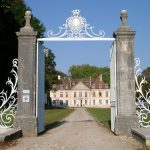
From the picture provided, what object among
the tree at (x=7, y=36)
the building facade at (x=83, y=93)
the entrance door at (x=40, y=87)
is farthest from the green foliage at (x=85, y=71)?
the entrance door at (x=40, y=87)

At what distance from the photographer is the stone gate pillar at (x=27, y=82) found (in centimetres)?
1431

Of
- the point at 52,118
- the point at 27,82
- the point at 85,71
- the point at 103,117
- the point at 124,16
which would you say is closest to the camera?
the point at 27,82

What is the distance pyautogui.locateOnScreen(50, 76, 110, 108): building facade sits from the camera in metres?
113

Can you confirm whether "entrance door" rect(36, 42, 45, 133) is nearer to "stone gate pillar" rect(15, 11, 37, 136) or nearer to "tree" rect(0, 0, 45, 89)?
"stone gate pillar" rect(15, 11, 37, 136)

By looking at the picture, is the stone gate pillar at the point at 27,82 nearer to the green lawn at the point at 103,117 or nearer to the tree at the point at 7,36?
the green lawn at the point at 103,117

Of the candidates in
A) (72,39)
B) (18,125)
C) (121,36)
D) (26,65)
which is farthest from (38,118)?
(121,36)

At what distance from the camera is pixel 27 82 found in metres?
14.6

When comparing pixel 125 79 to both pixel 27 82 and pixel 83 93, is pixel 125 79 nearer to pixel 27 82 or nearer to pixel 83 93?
pixel 27 82

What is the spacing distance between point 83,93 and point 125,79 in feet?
327

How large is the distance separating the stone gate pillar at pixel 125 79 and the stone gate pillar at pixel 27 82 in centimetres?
306

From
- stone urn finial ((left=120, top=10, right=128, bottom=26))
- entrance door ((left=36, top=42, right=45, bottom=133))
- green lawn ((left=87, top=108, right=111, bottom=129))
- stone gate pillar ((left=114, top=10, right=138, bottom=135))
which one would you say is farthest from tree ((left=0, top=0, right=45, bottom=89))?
stone gate pillar ((left=114, top=10, right=138, bottom=135))

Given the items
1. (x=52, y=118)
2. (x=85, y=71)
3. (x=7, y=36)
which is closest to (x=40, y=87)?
(x=52, y=118)

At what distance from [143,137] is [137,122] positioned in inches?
144

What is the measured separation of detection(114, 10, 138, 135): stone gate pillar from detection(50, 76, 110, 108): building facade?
320ft
